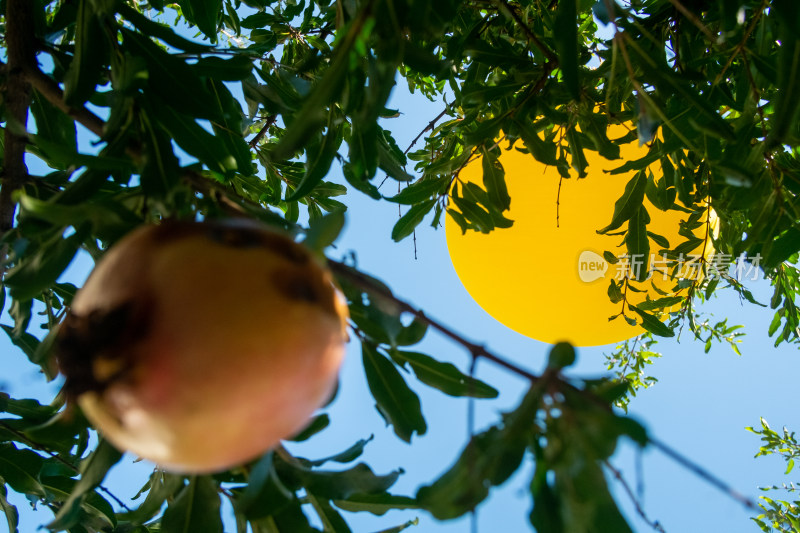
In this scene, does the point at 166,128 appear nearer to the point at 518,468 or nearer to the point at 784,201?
the point at 518,468

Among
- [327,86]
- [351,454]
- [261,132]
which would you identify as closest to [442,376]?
[351,454]

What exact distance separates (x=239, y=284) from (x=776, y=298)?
195 cm

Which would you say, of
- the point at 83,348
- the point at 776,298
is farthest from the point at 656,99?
the point at 83,348

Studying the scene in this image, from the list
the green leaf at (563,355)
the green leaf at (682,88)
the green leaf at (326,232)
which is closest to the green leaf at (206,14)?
the green leaf at (682,88)

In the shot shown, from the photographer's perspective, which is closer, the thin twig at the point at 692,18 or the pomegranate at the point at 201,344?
the pomegranate at the point at 201,344

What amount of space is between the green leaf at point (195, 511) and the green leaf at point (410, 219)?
90cm

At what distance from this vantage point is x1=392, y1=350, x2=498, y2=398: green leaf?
784 mm

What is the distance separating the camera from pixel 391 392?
2.64 ft

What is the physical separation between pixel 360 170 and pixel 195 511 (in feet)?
1.67

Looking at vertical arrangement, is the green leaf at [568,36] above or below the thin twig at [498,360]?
above

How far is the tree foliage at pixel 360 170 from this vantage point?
0.52m

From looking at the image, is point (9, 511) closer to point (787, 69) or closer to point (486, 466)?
point (486, 466)

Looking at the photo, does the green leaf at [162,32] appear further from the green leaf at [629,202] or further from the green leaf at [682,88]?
the green leaf at [629,202]

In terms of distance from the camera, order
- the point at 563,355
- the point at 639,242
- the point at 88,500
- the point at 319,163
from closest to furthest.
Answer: the point at 563,355 → the point at 319,163 → the point at 88,500 → the point at 639,242
